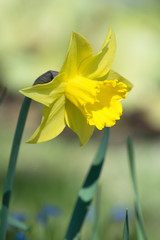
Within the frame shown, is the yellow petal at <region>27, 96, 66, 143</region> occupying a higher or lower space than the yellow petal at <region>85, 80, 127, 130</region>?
lower

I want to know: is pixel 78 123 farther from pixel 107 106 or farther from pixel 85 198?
pixel 85 198

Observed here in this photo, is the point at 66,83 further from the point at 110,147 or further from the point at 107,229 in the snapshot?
the point at 110,147

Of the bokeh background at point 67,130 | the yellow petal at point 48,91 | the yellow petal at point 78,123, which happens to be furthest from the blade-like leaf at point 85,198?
the bokeh background at point 67,130

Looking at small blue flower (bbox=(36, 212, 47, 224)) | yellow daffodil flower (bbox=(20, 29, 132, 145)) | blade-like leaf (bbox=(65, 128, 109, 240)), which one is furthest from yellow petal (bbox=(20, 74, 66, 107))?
small blue flower (bbox=(36, 212, 47, 224))

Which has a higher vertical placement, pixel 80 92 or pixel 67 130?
pixel 80 92

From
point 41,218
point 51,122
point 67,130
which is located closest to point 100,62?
Result: point 51,122

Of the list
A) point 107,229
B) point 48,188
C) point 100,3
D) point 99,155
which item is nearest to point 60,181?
point 48,188

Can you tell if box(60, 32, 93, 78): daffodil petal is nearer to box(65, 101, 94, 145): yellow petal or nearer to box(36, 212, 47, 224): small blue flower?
box(65, 101, 94, 145): yellow petal
